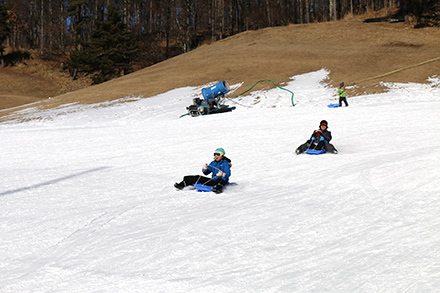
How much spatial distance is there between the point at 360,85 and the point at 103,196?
22.1 meters

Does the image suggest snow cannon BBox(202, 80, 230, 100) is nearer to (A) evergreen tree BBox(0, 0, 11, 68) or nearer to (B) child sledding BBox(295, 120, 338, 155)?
(B) child sledding BBox(295, 120, 338, 155)

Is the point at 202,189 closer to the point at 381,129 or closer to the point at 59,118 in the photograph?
the point at 381,129

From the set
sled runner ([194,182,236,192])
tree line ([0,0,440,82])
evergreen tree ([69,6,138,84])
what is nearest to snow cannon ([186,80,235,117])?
sled runner ([194,182,236,192])

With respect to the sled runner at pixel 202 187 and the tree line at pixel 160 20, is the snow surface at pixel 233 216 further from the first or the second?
the tree line at pixel 160 20

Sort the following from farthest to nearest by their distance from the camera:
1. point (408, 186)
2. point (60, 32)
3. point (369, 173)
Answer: point (60, 32)
point (369, 173)
point (408, 186)

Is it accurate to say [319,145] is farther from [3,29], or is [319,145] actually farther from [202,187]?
[3,29]

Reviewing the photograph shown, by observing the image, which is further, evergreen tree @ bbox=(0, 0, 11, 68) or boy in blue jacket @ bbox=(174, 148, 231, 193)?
evergreen tree @ bbox=(0, 0, 11, 68)

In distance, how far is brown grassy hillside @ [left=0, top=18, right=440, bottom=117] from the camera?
29.6m

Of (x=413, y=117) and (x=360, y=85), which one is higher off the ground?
(x=360, y=85)

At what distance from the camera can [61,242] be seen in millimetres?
5461

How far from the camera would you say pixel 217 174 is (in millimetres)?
7988

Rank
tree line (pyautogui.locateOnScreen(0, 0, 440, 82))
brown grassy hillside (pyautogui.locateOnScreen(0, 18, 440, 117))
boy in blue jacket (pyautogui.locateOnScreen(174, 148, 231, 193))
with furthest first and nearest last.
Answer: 1. tree line (pyautogui.locateOnScreen(0, 0, 440, 82))
2. brown grassy hillside (pyautogui.locateOnScreen(0, 18, 440, 117))
3. boy in blue jacket (pyautogui.locateOnScreen(174, 148, 231, 193))

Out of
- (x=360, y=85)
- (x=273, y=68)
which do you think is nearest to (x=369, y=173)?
(x=360, y=85)

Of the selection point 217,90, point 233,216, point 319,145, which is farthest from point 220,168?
point 217,90
